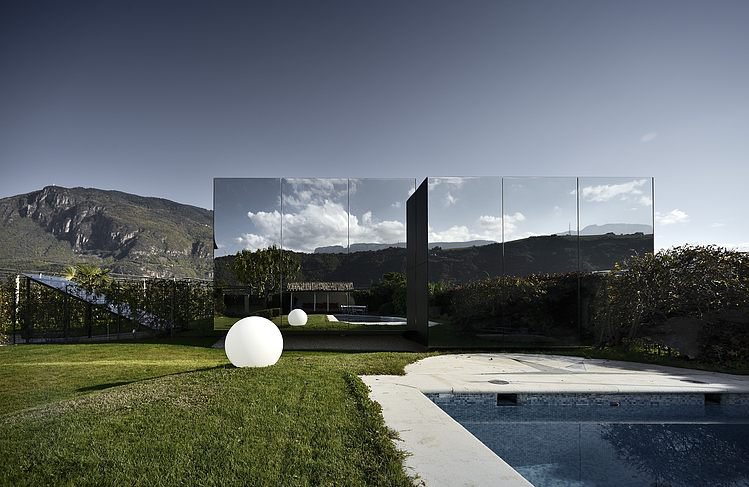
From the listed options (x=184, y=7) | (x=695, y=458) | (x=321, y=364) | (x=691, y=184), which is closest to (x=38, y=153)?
(x=184, y=7)

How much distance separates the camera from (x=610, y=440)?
4.99 meters

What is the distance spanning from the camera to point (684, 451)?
477 centimetres

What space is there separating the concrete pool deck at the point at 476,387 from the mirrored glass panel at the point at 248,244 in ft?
14.5

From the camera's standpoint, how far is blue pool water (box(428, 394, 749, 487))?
4133mm

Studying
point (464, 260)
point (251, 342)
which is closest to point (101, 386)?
point (251, 342)

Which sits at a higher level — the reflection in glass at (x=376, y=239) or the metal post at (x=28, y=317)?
the reflection in glass at (x=376, y=239)

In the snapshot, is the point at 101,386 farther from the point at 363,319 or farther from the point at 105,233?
the point at 105,233

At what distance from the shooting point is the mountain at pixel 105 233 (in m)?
6.65

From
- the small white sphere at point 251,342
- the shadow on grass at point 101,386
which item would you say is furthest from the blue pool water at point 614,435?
the shadow on grass at point 101,386

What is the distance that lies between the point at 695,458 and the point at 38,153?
7494 millimetres

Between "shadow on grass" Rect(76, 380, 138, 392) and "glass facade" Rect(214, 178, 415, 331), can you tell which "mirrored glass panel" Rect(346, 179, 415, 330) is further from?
"shadow on grass" Rect(76, 380, 138, 392)

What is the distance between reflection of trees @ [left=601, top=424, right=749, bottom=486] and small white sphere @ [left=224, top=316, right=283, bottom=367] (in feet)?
14.3

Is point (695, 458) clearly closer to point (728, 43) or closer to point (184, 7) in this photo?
point (728, 43)

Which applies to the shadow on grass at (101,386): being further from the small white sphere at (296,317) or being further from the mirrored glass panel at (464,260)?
the mirrored glass panel at (464,260)
